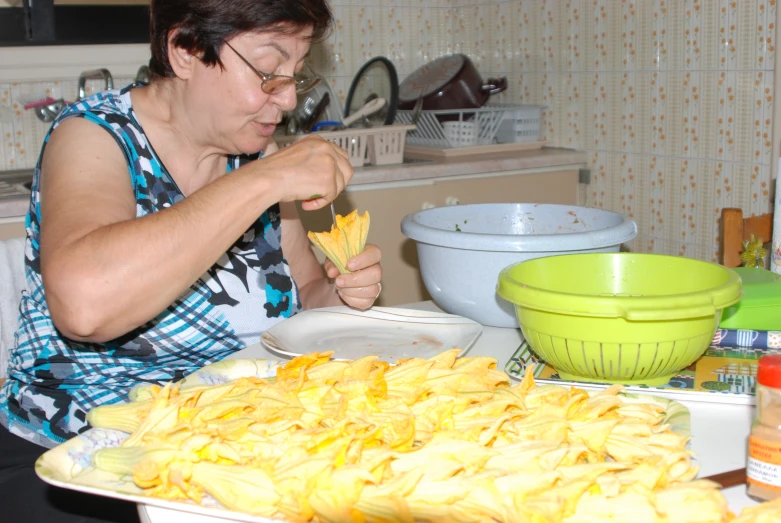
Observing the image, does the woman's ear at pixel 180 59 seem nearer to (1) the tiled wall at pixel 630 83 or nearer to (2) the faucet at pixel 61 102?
(2) the faucet at pixel 61 102

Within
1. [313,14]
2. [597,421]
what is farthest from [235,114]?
[597,421]

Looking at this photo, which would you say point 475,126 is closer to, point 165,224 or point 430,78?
point 430,78

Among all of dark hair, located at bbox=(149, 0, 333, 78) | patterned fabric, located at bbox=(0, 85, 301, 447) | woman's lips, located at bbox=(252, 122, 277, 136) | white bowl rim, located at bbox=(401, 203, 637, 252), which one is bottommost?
patterned fabric, located at bbox=(0, 85, 301, 447)

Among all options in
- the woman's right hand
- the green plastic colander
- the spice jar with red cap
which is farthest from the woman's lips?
the spice jar with red cap

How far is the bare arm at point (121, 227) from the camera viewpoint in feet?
3.64

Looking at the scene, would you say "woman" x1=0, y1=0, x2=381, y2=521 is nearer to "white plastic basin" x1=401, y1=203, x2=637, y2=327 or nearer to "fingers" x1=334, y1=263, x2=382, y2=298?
"fingers" x1=334, y1=263, x2=382, y2=298

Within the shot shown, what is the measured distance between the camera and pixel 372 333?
4.38 feet

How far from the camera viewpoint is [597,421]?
823 mm

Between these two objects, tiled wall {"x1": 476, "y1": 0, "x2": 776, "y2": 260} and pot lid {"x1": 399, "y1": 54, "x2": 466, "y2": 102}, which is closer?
tiled wall {"x1": 476, "y1": 0, "x2": 776, "y2": 260}

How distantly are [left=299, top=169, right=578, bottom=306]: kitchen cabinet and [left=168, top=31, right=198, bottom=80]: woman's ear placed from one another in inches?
45.0

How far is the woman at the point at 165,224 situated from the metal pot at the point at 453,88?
152cm

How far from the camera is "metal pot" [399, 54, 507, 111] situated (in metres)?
2.98

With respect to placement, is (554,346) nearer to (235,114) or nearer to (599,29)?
(235,114)

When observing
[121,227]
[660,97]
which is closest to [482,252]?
[121,227]
